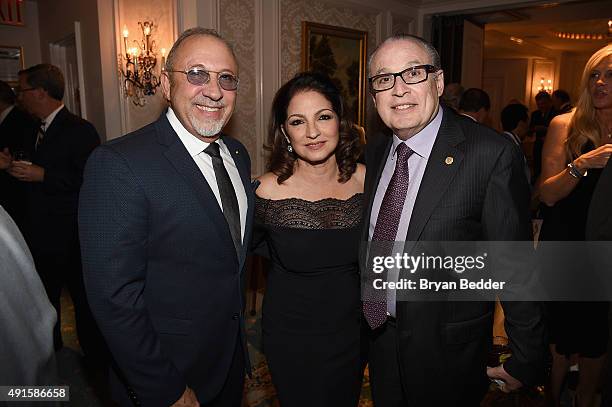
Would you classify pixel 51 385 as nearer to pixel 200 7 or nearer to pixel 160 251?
pixel 160 251

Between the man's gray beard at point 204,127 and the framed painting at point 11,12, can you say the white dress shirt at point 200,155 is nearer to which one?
the man's gray beard at point 204,127

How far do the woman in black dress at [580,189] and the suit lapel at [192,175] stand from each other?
171 cm

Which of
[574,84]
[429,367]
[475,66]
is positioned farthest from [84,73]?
[574,84]

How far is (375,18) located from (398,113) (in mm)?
4957

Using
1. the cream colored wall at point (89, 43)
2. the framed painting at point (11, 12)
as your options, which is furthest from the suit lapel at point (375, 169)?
the framed painting at point (11, 12)

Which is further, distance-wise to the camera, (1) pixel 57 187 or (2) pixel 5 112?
(2) pixel 5 112

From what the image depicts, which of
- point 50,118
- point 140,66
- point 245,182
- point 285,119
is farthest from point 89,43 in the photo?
point 245,182

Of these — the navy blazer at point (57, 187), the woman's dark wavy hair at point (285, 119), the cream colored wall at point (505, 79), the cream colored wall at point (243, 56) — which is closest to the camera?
the woman's dark wavy hair at point (285, 119)

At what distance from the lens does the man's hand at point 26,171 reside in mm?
2979

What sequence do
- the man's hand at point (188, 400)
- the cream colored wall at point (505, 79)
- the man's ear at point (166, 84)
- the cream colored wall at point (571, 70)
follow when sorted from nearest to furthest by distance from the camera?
the man's hand at point (188, 400)
the man's ear at point (166, 84)
the cream colored wall at point (571, 70)
the cream colored wall at point (505, 79)

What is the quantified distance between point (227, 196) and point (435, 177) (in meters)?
0.75

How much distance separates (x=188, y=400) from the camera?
1.50 m

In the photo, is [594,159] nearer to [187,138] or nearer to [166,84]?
[187,138]

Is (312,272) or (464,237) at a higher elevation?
(464,237)
